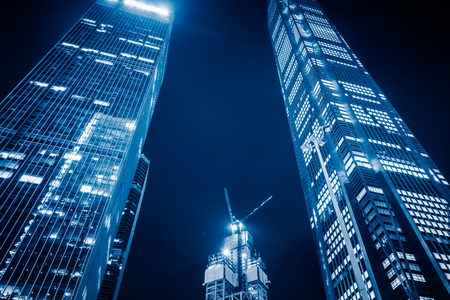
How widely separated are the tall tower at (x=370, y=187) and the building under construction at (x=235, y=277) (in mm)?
26385

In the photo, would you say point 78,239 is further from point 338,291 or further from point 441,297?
point 441,297

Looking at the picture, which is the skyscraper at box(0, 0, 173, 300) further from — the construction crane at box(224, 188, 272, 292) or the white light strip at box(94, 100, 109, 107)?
the construction crane at box(224, 188, 272, 292)

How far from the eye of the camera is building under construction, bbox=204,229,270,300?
72.6 metres

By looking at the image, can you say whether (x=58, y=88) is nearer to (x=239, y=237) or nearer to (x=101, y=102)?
(x=101, y=102)

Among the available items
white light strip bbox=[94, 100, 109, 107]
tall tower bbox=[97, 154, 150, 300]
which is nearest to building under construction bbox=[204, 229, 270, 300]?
white light strip bbox=[94, 100, 109, 107]

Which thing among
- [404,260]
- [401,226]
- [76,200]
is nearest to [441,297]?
[404,260]

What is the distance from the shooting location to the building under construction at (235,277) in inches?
2857

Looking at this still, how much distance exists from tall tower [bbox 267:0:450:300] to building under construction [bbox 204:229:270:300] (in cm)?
2639

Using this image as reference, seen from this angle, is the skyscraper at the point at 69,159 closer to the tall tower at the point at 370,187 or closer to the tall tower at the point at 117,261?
the tall tower at the point at 117,261

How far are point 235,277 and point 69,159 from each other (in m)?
69.8

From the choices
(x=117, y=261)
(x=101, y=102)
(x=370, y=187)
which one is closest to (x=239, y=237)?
(x=370, y=187)

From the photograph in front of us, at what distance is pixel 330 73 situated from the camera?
152 m

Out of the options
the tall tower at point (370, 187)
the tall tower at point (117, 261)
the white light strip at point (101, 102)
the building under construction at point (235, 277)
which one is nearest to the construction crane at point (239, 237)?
the building under construction at point (235, 277)

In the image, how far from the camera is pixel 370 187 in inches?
4156
